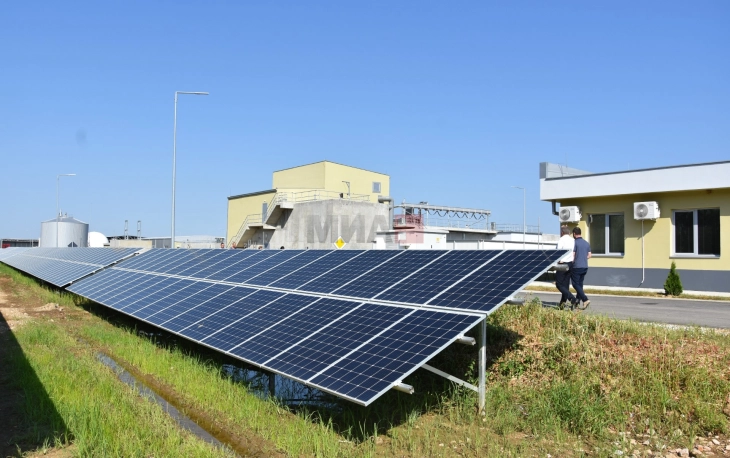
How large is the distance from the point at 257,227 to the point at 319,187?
27.1 ft

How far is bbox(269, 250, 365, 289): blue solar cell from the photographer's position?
10.5 metres

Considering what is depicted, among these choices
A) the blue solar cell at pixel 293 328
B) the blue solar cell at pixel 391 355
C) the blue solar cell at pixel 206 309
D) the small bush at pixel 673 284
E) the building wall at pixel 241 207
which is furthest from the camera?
the building wall at pixel 241 207

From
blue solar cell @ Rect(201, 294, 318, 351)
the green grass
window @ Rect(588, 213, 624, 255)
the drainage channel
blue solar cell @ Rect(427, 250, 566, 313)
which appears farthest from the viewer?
window @ Rect(588, 213, 624, 255)

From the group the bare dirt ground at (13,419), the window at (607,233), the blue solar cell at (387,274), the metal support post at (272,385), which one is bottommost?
the metal support post at (272,385)

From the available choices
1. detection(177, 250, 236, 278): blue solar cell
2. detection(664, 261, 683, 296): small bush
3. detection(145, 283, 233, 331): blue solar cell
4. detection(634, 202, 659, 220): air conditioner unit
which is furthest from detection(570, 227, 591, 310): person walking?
detection(634, 202, 659, 220): air conditioner unit

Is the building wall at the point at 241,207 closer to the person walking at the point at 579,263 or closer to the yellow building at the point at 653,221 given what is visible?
the yellow building at the point at 653,221

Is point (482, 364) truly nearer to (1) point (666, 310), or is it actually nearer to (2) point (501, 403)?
(2) point (501, 403)

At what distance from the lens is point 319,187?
63094 mm

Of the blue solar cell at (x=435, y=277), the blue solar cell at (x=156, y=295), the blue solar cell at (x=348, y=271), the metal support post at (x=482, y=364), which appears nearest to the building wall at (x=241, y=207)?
the blue solar cell at (x=156, y=295)

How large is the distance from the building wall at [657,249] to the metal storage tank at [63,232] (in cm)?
5231

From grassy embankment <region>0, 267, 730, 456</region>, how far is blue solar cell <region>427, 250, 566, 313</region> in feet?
4.26

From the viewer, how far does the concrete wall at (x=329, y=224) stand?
54.4m

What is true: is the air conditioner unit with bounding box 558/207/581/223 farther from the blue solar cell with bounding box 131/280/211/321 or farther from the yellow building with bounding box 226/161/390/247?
the yellow building with bounding box 226/161/390/247

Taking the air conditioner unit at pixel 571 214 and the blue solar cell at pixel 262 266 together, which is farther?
the air conditioner unit at pixel 571 214
